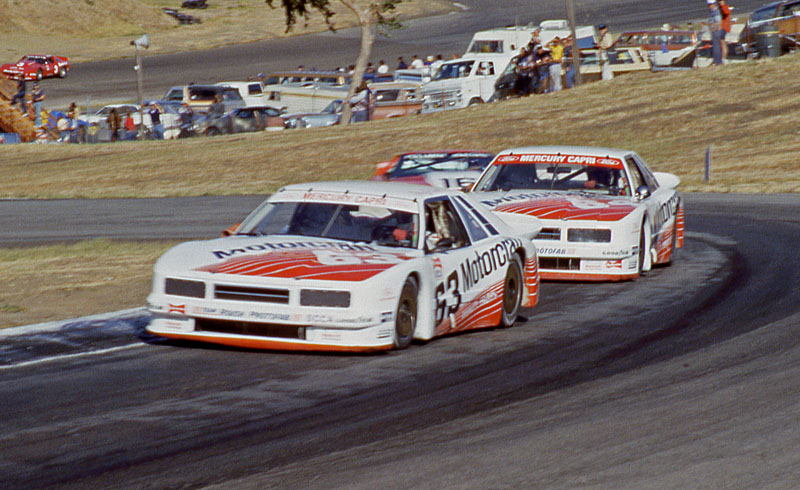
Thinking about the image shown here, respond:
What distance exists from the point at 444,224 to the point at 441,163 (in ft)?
32.0

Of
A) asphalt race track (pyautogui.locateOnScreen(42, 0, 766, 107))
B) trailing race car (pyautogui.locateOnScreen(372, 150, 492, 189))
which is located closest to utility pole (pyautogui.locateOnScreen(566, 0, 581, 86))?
trailing race car (pyautogui.locateOnScreen(372, 150, 492, 189))

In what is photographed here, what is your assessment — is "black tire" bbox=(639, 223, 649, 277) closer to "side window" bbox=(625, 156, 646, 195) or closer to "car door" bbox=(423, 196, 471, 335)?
"side window" bbox=(625, 156, 646, 195)

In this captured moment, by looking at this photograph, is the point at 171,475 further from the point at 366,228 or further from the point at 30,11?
the point at 30,11

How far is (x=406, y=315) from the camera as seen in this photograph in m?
7.64

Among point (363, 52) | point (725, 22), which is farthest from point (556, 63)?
point (363, 52)

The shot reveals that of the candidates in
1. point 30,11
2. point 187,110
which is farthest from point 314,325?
point 30,11

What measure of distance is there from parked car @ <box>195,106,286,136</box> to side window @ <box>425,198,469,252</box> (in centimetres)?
2808

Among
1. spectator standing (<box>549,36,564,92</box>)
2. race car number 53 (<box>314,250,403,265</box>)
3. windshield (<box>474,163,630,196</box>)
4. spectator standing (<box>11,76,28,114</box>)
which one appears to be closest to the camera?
race car number 53 (<box>314,250,403,265</box>)

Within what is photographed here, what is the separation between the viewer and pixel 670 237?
41.7 feet

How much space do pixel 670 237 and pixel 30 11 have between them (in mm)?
62590

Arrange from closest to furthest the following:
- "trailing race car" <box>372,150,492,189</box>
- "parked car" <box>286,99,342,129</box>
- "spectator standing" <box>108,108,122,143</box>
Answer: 1. "trailing race car" <box>372,150,492,189</box>
2. "spectator standing" <box>108,108,122,143</box>
3. "parked car" <box>286,99,342,129</box>

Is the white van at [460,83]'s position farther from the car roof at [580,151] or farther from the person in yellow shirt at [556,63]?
the car roof at [580,151]

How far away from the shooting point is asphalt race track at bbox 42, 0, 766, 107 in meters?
51.6

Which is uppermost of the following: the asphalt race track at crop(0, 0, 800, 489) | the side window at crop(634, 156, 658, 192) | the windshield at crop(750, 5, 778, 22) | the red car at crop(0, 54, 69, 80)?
the windshield at crop(750, 5, 778, 22)
